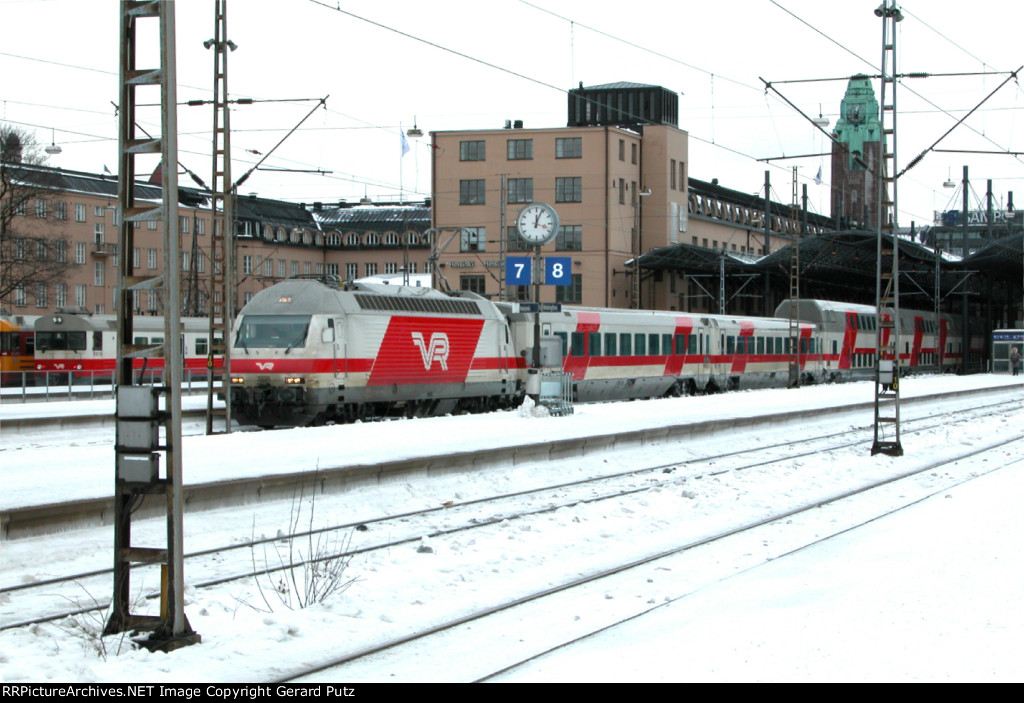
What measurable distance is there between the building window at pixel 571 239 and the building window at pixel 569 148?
426cm

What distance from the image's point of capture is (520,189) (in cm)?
7206

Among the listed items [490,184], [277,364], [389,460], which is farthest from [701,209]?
[389,460]

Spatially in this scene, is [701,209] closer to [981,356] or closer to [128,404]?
[981,356]

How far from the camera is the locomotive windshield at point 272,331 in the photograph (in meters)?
25.2

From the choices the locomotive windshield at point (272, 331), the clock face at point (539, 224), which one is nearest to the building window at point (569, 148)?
the clock face at point (539, 224)

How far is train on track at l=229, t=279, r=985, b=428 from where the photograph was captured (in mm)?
25266

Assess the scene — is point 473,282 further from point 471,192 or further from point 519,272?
point 519,272

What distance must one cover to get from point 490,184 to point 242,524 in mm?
59387

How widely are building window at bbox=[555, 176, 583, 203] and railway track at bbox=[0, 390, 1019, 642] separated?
4864cm

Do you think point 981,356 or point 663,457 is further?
point 981,356

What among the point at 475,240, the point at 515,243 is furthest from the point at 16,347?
the point at 475,240

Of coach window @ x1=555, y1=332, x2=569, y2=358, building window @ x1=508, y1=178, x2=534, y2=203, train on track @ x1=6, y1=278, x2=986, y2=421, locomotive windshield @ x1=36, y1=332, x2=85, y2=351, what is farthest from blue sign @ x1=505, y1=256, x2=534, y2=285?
building window @ x1=508, y1=178, x2=534, y2=203

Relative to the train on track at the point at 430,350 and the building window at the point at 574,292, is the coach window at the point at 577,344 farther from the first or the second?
the building window at the point at 574,292

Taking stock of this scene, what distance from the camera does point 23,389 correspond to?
36406mm
